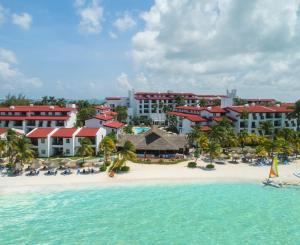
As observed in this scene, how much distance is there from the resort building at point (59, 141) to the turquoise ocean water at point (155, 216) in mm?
17528

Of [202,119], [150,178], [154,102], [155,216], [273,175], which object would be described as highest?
[154,102]

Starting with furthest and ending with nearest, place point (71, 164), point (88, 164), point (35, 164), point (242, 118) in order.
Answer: point (242, 118), point (88, 164), point (71, 164), point (35, 164)

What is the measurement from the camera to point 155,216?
103ft

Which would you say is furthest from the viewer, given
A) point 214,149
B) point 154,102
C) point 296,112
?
point 154,102

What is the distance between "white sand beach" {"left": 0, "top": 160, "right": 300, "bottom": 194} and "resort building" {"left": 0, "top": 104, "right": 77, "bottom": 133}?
948 inches

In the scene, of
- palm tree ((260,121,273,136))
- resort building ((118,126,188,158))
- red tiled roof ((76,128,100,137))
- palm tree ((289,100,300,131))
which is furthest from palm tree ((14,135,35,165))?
palm tree ((289,100,300,131))

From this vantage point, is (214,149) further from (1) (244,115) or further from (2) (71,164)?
(1) (244,115)

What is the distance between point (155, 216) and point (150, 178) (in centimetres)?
1181

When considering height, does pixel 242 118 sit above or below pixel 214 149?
above

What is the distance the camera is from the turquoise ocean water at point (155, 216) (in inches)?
1064

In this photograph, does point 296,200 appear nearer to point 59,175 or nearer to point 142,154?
point 142,154

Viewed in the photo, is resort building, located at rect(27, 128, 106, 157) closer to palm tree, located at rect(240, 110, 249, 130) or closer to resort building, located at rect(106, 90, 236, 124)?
palm tree, located at rect(240, 110, 249, 130)

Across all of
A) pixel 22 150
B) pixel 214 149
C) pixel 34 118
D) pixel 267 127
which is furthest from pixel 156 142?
pixel 34 118

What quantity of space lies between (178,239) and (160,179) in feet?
53.5
